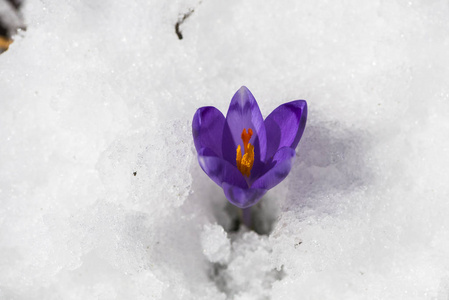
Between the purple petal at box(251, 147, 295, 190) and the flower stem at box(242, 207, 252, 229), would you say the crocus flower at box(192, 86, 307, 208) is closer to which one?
the purple petal at box(251, 147, 295, 190)

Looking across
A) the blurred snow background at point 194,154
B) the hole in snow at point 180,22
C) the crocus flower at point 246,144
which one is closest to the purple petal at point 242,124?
the crocus flower at point 246,144

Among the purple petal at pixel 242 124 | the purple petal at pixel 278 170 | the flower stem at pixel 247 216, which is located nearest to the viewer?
the purple petal at pixel 278 170

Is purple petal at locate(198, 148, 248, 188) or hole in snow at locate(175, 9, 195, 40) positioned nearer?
purple petal at locate(198, 148, 248, 188)

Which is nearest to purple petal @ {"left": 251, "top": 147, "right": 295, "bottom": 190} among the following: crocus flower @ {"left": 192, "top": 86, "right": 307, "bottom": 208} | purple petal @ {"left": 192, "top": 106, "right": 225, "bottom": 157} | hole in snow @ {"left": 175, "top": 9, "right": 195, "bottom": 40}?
crocus flower @ {"left": 192, "top": 86, "right": 307, "bottom": 208}

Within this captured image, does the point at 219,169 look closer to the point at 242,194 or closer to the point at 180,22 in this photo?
the point at 242,194

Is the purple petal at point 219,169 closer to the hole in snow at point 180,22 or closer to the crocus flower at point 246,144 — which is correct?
the crocus flower at point 246,144

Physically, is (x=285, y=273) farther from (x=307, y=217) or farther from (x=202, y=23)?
(x=202, y=23)

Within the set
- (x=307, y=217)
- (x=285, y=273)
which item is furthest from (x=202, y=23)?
(x=285, y=273)
